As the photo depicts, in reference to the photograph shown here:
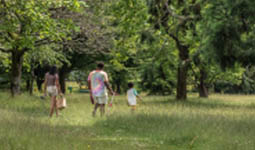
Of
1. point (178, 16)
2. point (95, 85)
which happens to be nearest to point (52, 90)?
point (95, 85)

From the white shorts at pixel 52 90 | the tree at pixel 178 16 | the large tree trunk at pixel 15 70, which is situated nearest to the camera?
the white shorts at pixel 52 90

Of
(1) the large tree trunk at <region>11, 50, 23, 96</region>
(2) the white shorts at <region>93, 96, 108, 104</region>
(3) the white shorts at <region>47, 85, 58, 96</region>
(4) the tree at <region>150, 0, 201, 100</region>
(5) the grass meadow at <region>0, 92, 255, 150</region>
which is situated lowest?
(5) the grass meadow at <region>0, 92, 255, 150</region>

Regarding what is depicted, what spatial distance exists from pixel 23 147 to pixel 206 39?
7222 mm

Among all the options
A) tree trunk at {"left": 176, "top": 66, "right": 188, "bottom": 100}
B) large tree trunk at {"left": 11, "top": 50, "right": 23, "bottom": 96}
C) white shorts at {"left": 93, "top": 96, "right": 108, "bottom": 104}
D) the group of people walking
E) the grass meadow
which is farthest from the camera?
tree trunk at {"left": 176, "top": 66, "right": 188, "bottom": 100}

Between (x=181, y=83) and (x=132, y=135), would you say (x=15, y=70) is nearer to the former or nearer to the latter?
(x=181, y=83)

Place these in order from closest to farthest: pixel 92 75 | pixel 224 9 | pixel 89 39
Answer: pixel 224 9 → pixel 92 75 → pixel 89 39

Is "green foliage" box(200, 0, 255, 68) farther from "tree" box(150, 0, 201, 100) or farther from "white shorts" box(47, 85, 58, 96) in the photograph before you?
"white shorts" box(47, 85, 58, 96)

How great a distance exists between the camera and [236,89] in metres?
69.3

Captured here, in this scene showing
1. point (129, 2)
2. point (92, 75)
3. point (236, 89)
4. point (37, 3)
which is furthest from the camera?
point (236, 89)

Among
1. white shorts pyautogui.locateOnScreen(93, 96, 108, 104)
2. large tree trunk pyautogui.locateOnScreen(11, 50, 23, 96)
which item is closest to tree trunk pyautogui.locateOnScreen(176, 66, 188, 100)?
large tree trunk pyautogui.locateOnScreen(11, 50, 23, 96)

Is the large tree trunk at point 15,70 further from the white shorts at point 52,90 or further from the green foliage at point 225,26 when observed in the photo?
the green foliage at point 225,26

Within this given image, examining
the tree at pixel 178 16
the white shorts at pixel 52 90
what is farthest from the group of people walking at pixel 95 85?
the tree at pixel 178 16

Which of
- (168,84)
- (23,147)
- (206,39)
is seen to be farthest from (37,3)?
(168,84)

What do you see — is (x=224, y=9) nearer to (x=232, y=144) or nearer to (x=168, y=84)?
(x=232, y=144)
